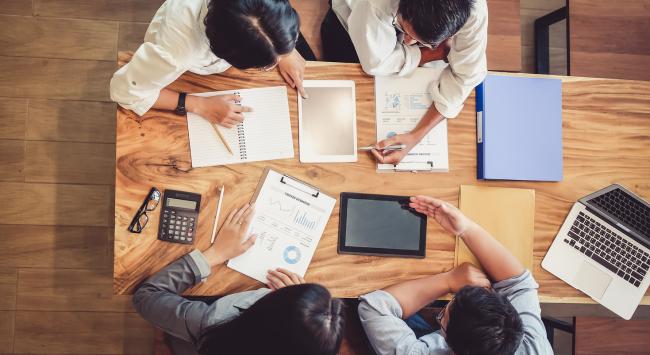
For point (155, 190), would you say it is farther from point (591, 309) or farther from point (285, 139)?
point (591, 309)

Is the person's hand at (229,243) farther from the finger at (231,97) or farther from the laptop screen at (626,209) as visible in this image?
the laptop screen at (626,209)

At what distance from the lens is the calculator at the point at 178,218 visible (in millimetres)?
1216

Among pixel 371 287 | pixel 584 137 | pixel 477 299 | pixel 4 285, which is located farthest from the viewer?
pixel 4 285

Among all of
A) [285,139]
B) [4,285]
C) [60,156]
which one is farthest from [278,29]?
[4,285]

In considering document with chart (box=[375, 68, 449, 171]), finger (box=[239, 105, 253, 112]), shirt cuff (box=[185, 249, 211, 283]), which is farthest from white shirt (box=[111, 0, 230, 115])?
document with chart (box=[375, 68, 449, 171])

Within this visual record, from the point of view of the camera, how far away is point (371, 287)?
1297 mm

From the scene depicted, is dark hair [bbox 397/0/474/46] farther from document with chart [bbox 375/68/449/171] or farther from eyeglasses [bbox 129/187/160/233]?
eyeglasses [bbox 129/187/160/233]

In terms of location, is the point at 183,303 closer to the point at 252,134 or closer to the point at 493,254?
the point at 252,134

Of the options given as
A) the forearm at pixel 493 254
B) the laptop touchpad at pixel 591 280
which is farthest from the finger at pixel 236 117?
the laptop touchpad at pixel 591 280

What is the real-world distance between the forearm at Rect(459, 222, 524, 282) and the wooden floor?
133 centimetres

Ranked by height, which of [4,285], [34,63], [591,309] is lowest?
[591,309]

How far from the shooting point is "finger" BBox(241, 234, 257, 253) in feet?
4.02

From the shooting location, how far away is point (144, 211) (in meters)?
1.21

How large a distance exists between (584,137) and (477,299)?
63 cm
